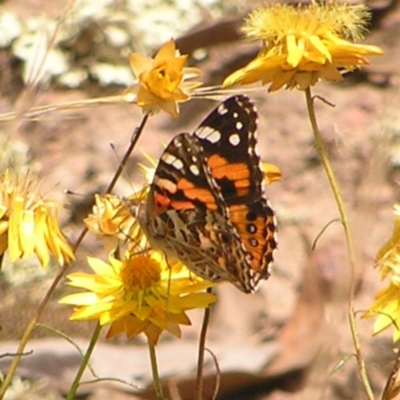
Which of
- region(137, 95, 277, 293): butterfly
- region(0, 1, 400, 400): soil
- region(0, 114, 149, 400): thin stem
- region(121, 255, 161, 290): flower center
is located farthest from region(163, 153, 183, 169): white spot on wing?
region(0, 1, 400, 400): soil

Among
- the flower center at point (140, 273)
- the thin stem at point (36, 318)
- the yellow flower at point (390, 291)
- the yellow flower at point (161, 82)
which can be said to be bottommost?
the flower center at point (140, 273)

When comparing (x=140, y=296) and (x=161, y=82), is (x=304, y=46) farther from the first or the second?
(x=140, y=296)

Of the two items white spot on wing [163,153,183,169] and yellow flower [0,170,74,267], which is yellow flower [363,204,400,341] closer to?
white spot on wing [163,153,183,169]

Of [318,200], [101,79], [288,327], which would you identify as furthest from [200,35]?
[288,327]

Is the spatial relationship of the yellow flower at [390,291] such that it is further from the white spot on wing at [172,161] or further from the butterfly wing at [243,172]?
the white spot on wing at [172,161]

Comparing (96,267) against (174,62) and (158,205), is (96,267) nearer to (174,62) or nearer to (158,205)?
(158,205)

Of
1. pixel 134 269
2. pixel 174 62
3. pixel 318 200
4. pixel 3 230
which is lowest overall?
pixel 318 200

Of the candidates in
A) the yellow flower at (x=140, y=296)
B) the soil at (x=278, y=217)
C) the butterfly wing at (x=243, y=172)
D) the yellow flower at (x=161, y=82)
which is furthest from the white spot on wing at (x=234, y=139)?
the soil at (x=278, y=217)
